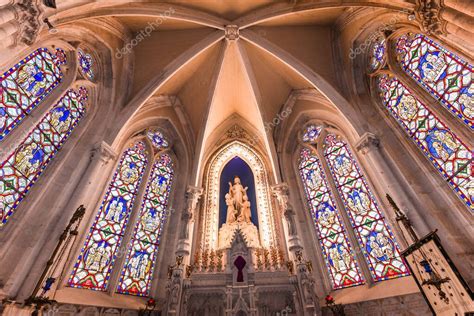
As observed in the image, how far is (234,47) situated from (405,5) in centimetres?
626

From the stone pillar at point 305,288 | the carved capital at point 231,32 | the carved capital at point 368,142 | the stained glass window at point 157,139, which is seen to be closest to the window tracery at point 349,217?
the stone pillar at point 305,288

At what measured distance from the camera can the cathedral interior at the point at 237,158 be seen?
591cm

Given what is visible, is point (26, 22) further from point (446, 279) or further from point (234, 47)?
point (446, 279)

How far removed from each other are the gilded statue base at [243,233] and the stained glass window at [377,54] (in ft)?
24.4

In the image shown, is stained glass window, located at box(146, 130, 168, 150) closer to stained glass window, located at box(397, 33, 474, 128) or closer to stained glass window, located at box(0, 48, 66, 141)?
stained glass window, located at box(0, 48, 66, 141)

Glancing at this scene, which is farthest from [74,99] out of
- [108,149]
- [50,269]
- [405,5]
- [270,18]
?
[405,5]

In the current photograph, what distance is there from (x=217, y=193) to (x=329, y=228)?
4816mm

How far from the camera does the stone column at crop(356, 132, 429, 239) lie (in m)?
6.66

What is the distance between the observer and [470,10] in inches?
192

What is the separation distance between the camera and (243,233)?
9.05m

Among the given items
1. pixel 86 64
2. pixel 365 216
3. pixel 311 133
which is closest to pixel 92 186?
pixel 86 64

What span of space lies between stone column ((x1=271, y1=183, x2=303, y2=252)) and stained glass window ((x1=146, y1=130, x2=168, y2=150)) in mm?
5338

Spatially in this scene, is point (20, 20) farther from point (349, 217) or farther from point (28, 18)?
point (349, 217)

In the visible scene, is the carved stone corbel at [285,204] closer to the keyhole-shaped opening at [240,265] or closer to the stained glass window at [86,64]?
the keyhole-shaped opening at [240,265]
